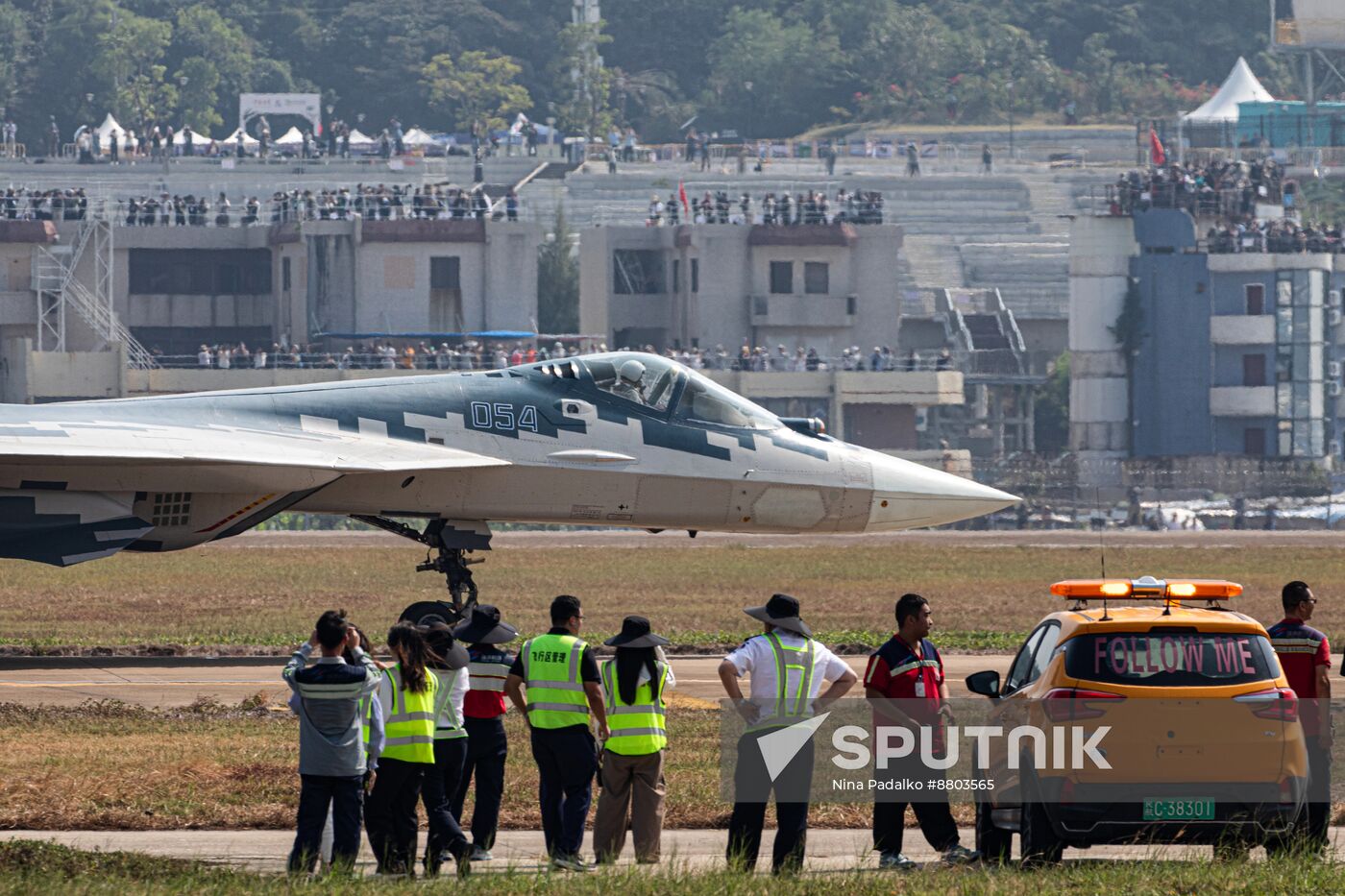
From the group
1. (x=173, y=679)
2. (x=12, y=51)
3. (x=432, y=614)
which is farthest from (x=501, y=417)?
(x=12, y=51)

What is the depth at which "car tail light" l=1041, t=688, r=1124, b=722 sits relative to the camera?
13422 millimetres

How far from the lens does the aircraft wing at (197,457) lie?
23438 millimetres

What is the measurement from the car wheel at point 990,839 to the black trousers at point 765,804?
1.28m

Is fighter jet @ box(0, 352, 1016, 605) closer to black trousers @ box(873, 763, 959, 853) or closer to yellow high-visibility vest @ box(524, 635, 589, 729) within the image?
yellow high-visibility vest @ box(524, 635, 589, 729)

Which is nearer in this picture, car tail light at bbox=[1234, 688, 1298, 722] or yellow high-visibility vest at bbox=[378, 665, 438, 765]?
car tail light at bbox=[1234, 688, 1298, 722]

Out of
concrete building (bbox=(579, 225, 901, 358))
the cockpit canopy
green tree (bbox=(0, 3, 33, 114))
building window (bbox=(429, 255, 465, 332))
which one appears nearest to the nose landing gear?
the cockpit canopy

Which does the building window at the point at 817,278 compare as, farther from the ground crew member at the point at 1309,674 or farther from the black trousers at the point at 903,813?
the black trousers at the point at 903,813

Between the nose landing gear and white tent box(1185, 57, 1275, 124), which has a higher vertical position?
white tent box(1185, 57, 1275, 124)

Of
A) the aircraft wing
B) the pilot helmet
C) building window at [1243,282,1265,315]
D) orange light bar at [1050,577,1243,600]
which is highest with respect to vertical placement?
building window at [1243,282,1265,315]

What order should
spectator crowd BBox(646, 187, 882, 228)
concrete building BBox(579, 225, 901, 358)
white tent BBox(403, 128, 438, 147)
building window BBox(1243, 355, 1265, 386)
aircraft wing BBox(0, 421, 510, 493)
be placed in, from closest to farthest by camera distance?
aircraft wing BBox(0, 421, 510, 493), building window BBox(1243, 355, 1265, 386), concrete building BBox(579, 225, 901, 358), spectator crowd BBox(646, 187, 882, 228), white tent BBox(403, 128, 438, 147)

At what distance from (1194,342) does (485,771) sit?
8413 cm

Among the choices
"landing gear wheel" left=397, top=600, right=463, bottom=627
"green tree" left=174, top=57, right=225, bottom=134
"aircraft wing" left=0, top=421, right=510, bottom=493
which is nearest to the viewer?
"aircraft wing" left=0, top=421, right=510, bottom=493

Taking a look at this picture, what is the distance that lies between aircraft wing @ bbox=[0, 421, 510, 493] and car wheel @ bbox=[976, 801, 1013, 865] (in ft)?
37.1

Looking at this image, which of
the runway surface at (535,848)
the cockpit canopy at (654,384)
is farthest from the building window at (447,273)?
the runway surface at (535,848)
